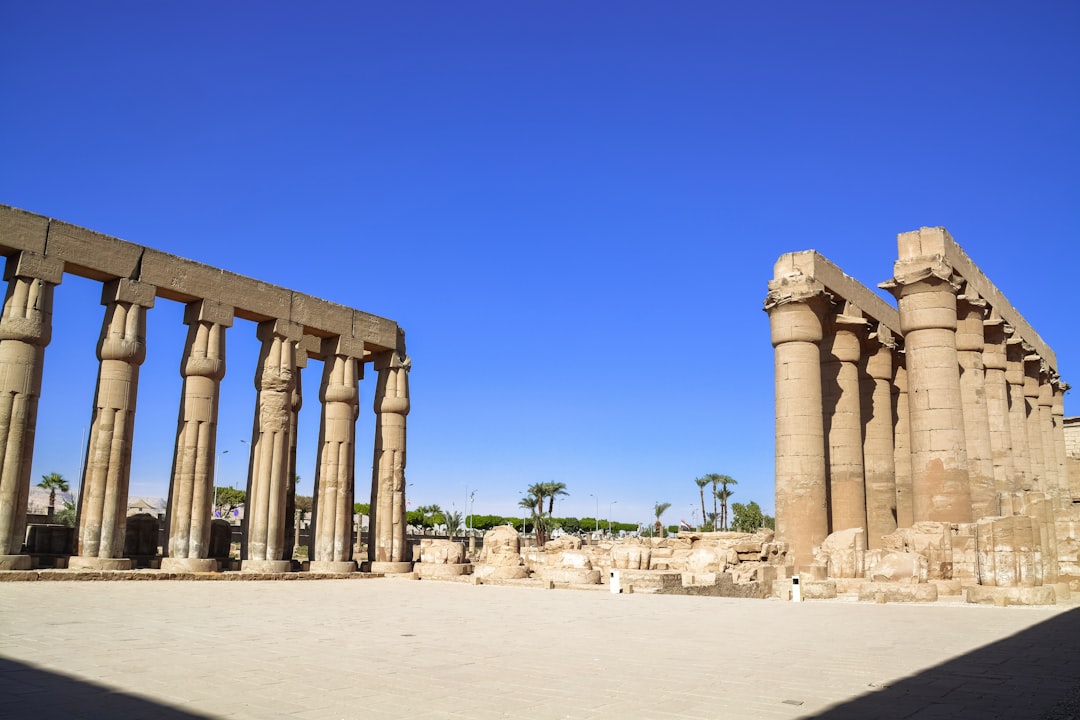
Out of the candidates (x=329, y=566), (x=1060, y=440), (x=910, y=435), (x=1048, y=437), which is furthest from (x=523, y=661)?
(x=1060, y=440)

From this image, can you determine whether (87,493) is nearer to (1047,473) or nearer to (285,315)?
(285,315)

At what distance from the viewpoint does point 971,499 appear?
21.4 metres

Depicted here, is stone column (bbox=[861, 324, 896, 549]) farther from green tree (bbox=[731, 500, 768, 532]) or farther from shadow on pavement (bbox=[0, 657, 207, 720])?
green tree (bbox=[731, 500, 768, 532])

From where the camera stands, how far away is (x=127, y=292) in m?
19.0

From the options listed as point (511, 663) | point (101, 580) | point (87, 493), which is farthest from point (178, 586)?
point (511, 663)

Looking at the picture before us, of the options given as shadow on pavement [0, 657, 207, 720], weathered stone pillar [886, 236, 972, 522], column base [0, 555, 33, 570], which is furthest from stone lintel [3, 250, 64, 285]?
weathered stone pillar [886, 236, 972, 522]

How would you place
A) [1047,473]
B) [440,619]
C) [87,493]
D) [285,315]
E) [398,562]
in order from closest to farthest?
[440,619]
[87,493]
[285,315]
[398,562]
[1047,473]

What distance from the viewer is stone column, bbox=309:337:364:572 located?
75.2 ft

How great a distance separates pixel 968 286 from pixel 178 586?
2096 cm

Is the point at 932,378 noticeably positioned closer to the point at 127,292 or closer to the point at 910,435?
the point at 910,435

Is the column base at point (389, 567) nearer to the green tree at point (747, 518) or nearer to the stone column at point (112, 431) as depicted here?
the stone column at point (112, 431)

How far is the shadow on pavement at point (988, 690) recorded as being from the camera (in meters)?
5.29

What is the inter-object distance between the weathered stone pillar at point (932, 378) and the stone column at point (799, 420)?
2500 millimetres

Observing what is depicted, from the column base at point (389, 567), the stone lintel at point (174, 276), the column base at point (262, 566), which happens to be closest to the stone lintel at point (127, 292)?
the stone lintel at point (174, 276)
